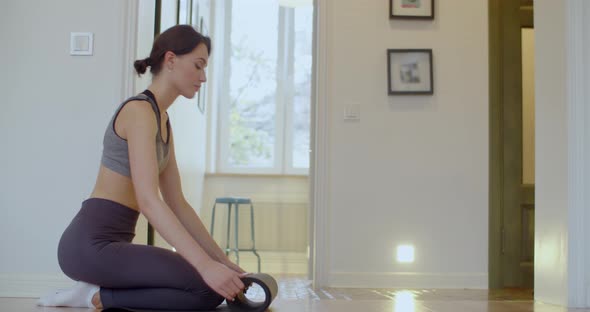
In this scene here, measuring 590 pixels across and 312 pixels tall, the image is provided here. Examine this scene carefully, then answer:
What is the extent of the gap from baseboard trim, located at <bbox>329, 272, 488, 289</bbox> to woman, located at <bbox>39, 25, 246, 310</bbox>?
2043 millimetres

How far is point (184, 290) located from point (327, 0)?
2628 millimetres

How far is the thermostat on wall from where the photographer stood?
10.0 ft

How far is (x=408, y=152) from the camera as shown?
171 inches

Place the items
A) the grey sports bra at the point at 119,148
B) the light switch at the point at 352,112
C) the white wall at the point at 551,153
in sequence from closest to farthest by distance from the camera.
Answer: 1. the grey sports bra at the point at 119,148
2. the white wall at the point at 551,153
3. the light switch at the point at 352,112

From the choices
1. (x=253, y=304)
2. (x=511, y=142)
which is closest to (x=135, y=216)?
(x=253, y=304)

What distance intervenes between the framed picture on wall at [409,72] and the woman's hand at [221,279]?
265 cm

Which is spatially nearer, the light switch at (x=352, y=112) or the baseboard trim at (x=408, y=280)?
the baseboard trim at (x=408, y=280)

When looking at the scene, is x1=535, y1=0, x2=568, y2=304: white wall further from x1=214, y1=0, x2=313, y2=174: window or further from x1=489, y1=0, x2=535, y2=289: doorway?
x1=214, y1=0, x2=313, y2=174: window

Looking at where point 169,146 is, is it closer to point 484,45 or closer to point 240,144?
point 484,45

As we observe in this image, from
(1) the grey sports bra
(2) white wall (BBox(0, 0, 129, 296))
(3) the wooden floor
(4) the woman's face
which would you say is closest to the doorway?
(3) the wooden floor

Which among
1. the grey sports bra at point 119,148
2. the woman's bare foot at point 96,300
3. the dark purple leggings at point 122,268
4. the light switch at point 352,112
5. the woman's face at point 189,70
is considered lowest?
the woman's bare foot at point 96,300

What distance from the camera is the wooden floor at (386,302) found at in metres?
2.51

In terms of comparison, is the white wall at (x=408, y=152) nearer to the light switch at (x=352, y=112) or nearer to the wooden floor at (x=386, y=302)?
the light switch at (x=352, y=112)

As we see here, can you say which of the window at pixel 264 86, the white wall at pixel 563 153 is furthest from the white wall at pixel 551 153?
the window at pixel 264 86
